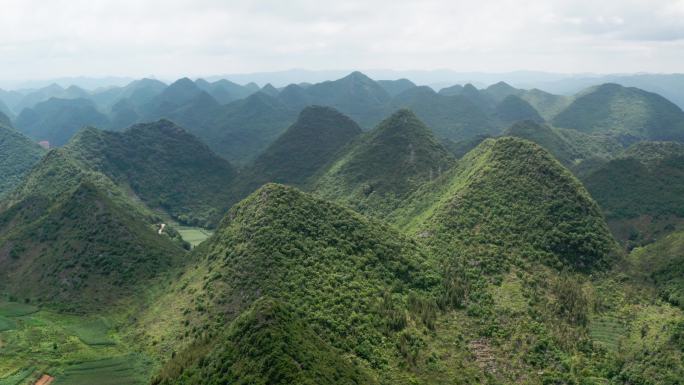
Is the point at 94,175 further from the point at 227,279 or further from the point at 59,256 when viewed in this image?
the point at 227,279

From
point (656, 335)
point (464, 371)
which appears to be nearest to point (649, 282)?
point (656, 335)

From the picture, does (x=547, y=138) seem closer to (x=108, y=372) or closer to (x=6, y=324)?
(x=108, y=372)

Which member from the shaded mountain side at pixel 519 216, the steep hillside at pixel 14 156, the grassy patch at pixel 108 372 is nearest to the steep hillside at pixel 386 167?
the shaded mountain side at pixel 519 216

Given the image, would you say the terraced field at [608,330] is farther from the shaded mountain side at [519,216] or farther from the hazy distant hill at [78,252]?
the hazy distant hill at [78,252]

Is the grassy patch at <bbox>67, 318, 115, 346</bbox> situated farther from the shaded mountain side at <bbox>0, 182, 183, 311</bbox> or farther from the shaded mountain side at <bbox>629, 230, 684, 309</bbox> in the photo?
the shaded mountain side at <bbox>629, 230, 684, 309</bbox>

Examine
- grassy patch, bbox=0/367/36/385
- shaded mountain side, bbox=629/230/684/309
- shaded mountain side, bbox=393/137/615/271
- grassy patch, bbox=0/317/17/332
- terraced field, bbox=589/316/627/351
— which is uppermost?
shaded mountain side, bbox=393/137/615/271

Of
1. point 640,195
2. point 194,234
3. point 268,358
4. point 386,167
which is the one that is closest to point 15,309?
point 268,358

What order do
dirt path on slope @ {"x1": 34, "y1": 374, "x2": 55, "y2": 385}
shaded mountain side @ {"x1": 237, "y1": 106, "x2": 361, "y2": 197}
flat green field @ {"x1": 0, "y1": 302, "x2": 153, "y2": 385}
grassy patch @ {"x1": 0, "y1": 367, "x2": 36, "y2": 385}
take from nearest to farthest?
grassy patch @ {"x1": 0, "y1": 367, "x2": 36, "y2": 385}, dirt path on slope @ {"x1": 34, "y1": 374, "x2": 55, "y2": 385}, flat green field @ {"x1": 0, "y1": 302, "x2": 153, "y2": 385}, shaded mountain side @ {"x1": 237, "y1": 106, "x2": 361, "y2": 197}

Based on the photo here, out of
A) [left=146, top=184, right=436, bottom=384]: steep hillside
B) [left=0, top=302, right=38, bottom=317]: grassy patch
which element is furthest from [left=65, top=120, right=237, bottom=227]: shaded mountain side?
[left=146, top=184, right=436, bottom=384]: steep hillside
